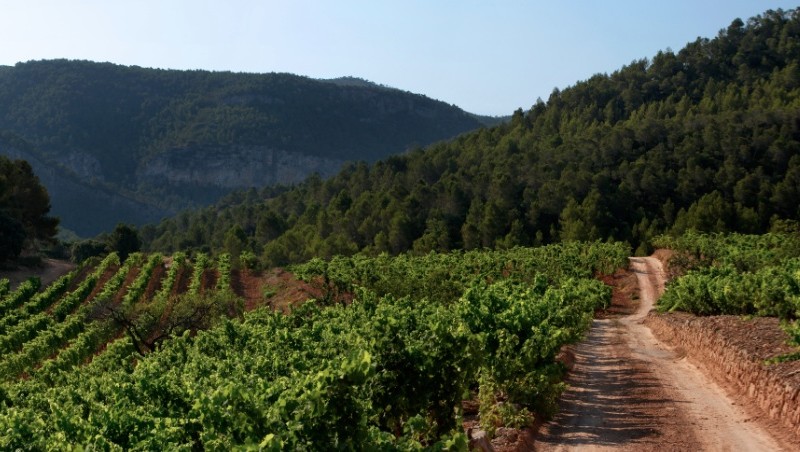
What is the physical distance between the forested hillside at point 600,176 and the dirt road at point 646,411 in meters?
51.5

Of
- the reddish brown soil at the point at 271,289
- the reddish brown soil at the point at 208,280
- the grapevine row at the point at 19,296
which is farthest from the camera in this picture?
the reddish brown soil at the point at 208,280

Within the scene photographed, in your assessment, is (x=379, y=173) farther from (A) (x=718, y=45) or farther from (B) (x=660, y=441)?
(B) (x=660, y=441)

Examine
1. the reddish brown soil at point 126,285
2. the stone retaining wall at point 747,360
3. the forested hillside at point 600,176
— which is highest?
the forested hillside at point 600,176

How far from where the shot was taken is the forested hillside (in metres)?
77.4

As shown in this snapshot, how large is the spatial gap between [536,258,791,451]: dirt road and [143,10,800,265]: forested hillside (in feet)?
169

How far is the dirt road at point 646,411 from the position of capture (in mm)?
13484

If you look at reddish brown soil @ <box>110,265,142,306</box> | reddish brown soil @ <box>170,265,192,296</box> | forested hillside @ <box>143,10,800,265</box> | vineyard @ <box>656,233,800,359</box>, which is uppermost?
forested hillside @ <box>143,10,800,265</box>

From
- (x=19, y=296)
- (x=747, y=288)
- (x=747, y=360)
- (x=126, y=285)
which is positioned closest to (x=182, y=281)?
(x=126, y=285)

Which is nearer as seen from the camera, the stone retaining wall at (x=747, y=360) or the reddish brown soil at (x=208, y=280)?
the stone retaining wall at (x=747, y=360)

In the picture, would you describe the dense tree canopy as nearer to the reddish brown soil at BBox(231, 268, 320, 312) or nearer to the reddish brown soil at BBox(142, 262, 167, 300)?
the reddish brown soil at BBox(142, 262, 167, 300)

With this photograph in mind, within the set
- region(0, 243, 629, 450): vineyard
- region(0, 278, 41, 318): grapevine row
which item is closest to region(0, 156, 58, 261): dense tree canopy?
region(0, 278, 41, 318): grapevine row

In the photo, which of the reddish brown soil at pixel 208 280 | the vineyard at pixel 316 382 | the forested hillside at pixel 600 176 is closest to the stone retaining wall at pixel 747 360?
the vineyard at pixel 316 382

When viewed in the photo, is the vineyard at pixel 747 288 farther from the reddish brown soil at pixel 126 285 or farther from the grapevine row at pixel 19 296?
the grapevine row at pixel 19 296

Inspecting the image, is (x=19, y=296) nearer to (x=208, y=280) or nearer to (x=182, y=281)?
(x=182, y=281)
